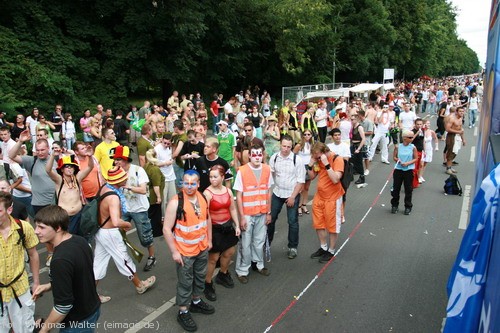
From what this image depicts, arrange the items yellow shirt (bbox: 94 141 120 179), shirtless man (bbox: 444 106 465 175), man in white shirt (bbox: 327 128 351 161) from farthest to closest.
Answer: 1. shirtless man (bbox: 444 106 465 175)
2. man in white shirt (bbox: 327 128 351 161)
3. yellow shirt (bbox: 94 141 120 179)

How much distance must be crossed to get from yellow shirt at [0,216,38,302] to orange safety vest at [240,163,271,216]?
2656 mm

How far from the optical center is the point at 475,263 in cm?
188

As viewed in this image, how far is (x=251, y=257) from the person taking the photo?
19.7 ft

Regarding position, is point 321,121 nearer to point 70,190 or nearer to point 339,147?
point 339,147

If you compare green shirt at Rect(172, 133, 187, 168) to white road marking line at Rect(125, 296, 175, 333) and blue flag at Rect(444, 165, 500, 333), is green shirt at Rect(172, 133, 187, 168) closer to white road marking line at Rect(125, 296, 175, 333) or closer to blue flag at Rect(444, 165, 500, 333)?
white road marking line at Rect(125, 296, 175, 333)

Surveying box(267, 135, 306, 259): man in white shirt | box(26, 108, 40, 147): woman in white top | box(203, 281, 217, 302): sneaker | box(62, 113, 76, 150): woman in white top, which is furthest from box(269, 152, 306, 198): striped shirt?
box(26, 108, 40, 147): woman in white top

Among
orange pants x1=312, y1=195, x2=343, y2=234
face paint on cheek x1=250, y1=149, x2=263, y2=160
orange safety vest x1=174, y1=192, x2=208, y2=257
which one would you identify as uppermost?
face paint on cheek x1=250, y1=149, x2=263, y2=160

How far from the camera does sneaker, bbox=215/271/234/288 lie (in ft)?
18.7

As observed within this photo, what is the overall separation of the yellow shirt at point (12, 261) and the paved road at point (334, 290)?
1.21 meters

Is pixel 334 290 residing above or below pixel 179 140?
below

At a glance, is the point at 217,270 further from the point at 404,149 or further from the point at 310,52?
the point at 310,52

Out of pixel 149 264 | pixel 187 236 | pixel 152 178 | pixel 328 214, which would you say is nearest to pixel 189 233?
pixel 187 236

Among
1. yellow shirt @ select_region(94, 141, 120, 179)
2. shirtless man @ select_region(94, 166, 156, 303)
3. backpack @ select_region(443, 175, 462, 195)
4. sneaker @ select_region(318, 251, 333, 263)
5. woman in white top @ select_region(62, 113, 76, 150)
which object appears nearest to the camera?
shirtless man @ select_region(94, 166, 156, 303)

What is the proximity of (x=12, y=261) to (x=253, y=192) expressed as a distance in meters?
2.94
